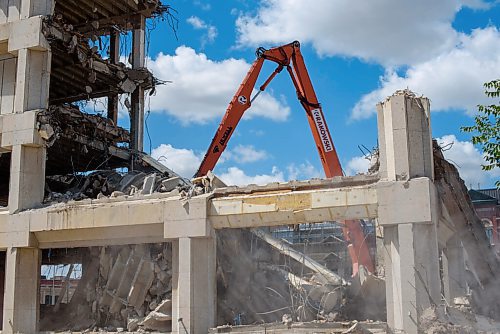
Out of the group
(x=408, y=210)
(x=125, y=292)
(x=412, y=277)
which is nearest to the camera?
(x=412, y=277)

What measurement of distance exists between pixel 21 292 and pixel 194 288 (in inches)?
241

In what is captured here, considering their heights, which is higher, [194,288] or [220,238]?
[220,238]

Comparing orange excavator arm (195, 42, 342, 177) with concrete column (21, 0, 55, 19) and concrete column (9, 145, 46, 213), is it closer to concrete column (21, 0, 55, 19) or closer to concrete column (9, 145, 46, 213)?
concrete column (9, 145, 46, 213)

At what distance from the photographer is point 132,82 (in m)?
28.4

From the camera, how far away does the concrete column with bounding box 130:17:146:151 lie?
94.6 feet

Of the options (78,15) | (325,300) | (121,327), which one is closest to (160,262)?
(121,327)

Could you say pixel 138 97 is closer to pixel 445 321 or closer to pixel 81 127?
pixel 81 127

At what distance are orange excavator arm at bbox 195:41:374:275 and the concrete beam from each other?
501 centimetres

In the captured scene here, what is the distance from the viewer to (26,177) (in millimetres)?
20328

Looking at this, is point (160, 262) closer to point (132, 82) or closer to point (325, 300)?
point (325, 300)

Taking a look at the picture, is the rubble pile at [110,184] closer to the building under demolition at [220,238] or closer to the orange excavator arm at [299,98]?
the building under demolition at [220,238]

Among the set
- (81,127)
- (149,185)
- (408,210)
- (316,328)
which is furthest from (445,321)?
(81,127)

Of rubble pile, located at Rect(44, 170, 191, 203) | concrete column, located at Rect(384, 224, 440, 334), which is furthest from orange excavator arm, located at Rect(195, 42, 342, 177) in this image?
concrete column, located at Rect(384, 224, 440, 334)

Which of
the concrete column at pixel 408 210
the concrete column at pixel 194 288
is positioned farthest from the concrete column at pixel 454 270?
the concrete column at pixel 194 288
